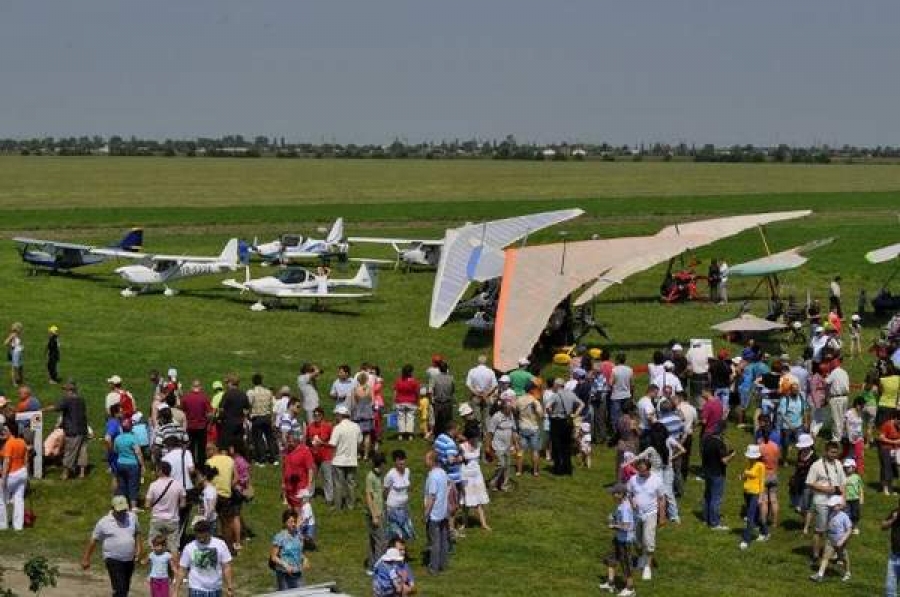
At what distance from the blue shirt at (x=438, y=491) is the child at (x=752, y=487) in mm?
3577

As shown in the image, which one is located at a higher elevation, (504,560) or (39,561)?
(39,561)

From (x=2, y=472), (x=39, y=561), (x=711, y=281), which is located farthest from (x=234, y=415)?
(x=711, y=281)

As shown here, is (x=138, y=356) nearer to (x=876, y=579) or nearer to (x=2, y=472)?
(x=2, y=472)

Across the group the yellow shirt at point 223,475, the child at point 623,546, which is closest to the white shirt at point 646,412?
the child at point 623,546

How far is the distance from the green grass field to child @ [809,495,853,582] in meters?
0.24

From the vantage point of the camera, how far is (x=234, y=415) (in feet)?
52.5

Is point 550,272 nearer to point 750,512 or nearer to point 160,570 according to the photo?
point 750,512

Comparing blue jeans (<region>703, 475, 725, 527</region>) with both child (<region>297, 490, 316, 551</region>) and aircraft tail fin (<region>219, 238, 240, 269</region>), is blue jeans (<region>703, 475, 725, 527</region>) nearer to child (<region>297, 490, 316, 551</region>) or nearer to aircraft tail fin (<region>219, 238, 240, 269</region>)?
child (<region>297, 490, 316, 551</region>)

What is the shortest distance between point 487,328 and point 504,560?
15.0 metres

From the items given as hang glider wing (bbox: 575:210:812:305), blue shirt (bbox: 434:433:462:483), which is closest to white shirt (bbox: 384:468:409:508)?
blue shirt (bbox: 434:433:462:483)

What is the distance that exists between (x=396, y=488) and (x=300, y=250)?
29.9 metres

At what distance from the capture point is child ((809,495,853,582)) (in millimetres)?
12875

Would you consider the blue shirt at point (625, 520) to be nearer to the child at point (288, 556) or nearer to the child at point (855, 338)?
the child at point (288, 556)

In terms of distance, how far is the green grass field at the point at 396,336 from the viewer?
13422 millimetres
